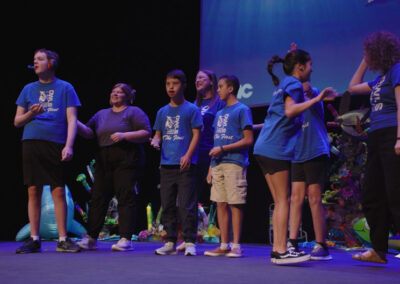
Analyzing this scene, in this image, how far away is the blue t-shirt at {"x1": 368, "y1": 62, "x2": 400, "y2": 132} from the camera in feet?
7.70

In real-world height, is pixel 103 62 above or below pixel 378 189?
above

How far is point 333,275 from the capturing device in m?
2.10

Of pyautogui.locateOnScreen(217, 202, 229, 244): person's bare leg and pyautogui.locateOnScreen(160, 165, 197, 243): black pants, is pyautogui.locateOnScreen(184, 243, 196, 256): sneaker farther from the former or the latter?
pyautogui.locateOnScreen(217, 202, 229, 244): person's bare leg

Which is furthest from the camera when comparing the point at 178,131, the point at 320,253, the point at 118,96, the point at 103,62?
the point at 103,62

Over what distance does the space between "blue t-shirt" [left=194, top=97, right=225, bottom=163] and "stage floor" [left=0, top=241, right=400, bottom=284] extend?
105 cm

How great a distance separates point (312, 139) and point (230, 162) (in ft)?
1.91

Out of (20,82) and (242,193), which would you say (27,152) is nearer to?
(242,193)

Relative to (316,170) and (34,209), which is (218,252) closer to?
(316,170)

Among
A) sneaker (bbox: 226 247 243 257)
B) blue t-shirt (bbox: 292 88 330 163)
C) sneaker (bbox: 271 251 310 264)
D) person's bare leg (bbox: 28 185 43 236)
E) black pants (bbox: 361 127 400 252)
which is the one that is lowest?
sneaker (bbox: 226 247 243 257)

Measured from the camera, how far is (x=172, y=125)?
3410mm

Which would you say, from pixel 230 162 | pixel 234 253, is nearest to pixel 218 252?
pixel 234 253

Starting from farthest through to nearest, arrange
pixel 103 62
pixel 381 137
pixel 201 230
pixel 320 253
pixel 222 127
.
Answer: pixel 103 62
pixel 201 230
pixel 222 127
pixel 320 253
pixel 381 137

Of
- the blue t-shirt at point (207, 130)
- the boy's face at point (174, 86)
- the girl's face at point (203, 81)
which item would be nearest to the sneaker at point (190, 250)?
the blue t-shirt at point (207, 130)

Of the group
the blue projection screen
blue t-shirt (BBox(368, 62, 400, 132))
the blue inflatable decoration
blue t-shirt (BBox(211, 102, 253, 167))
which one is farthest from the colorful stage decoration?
blue t-shirt (BBox(368, 62, 400, 132))
